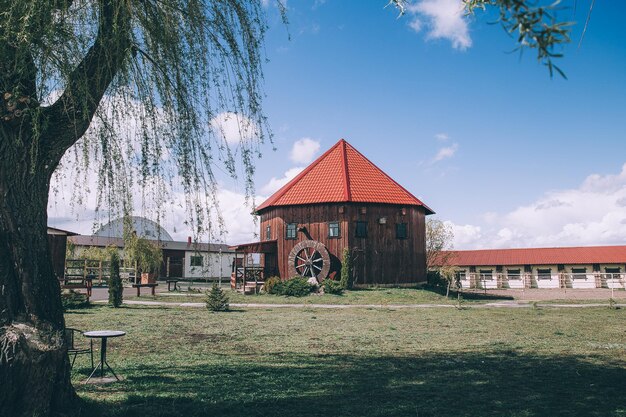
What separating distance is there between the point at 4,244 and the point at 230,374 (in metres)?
4.15

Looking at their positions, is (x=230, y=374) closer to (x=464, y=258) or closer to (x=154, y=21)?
(x=154, y=21)

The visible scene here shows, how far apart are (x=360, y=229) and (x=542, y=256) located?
29.8m

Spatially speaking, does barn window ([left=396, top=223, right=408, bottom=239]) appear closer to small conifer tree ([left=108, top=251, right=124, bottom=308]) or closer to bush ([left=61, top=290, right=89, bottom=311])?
small conifer tree ([left=108, top=251, right=124, bottom=308])

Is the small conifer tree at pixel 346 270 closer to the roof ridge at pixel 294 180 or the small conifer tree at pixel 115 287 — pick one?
the roof ridge at pixel 294 180

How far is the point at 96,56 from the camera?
5.04 meters

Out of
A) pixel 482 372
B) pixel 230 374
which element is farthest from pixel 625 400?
pixel 230 374

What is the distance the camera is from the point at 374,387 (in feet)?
22.6

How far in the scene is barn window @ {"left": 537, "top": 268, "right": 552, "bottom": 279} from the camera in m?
47.9

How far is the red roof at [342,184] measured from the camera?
30152 millimetres

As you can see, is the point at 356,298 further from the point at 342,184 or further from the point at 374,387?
the point at 374,387

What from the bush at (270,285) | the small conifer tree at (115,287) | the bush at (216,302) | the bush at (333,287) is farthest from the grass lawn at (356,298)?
the bush at (216,302)

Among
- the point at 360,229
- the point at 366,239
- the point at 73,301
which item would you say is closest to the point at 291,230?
the point at 360,229

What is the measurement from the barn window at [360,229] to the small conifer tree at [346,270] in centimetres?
147

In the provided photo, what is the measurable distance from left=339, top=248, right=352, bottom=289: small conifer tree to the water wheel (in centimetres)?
122
